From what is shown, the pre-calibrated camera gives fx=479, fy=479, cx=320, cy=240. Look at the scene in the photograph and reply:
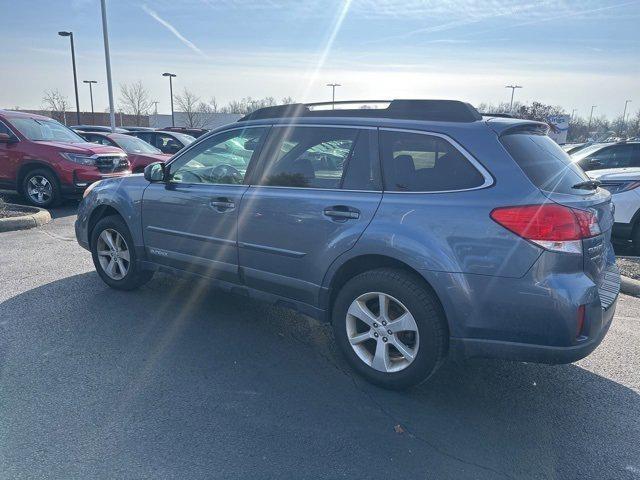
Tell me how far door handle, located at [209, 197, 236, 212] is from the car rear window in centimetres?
213

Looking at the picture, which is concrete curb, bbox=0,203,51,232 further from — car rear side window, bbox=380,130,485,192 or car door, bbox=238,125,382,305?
car rear side window, bbox=380,130,485,192

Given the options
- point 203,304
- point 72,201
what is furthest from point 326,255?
point 72,201

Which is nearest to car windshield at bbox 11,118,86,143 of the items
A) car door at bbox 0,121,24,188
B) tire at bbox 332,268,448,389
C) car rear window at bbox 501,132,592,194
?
car door at bbox 0,121,24,188

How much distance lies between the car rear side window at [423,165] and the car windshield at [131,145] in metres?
10.9

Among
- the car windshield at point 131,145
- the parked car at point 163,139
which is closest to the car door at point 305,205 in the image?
the car windshield at point 131,145

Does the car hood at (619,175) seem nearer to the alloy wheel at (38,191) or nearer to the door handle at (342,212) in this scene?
the door handle at (342,212)

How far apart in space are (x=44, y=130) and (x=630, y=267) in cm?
1104

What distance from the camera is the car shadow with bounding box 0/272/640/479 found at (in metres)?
2.55

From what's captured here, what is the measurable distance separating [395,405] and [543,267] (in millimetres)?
1267

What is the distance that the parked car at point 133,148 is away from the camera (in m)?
12.4

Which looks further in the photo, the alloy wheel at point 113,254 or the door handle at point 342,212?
the alloy wheel at point 113,254

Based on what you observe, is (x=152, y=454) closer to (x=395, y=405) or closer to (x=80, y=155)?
(x=395, y=405)

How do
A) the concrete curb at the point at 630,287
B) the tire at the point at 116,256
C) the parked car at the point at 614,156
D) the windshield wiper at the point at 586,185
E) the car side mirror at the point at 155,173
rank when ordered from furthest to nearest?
the parked car at the point at 614,156 → the concrete curb at the point at 630,287 → the tire at the point at 116,256 → the car side mirror at the point at 155,173 → the windshield wiper at the point at 586,185

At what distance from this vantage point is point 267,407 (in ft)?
9.93
